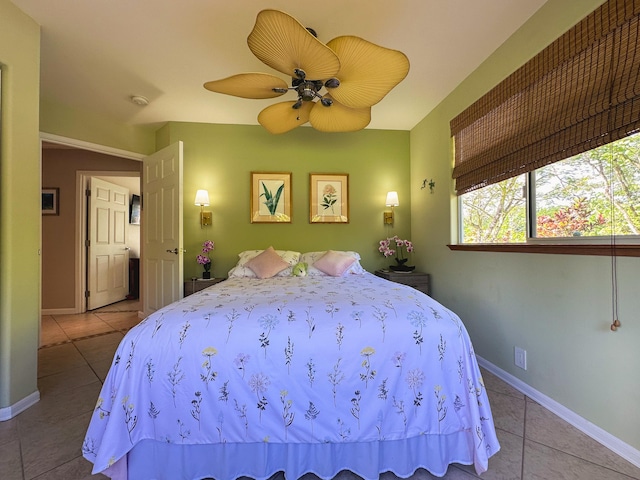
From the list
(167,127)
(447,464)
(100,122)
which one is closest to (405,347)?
(447,464)

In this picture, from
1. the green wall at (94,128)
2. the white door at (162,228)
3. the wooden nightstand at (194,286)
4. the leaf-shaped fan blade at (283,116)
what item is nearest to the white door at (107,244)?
the white door at (162,228)

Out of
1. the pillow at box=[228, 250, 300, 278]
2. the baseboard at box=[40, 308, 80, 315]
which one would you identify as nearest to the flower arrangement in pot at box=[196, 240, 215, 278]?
the pillow at box=[228, 250, 300, 278]

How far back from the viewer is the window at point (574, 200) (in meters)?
1.36

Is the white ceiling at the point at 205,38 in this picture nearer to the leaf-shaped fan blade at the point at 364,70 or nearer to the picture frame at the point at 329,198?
the leaf-shaped fan blade at the point at 364,70

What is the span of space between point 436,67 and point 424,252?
1822 mm

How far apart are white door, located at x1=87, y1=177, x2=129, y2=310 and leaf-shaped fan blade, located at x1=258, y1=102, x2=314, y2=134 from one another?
3.74 m

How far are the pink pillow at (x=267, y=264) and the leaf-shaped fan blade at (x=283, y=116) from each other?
1191 mm

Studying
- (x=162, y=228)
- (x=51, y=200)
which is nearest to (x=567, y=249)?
(x=162, y=228)

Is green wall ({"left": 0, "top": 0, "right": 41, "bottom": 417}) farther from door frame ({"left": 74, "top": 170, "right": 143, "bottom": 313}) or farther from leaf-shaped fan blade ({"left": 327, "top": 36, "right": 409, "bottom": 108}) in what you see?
door frame ({"left": 74, "top": 170, "right": 143, "bottom": 313})

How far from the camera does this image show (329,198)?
3.44m

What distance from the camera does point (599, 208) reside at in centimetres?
149

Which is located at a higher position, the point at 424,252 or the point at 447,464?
the point at 424,252

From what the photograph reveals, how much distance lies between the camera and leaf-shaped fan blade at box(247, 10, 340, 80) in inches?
47.3

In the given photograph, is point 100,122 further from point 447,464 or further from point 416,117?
point 447,464
